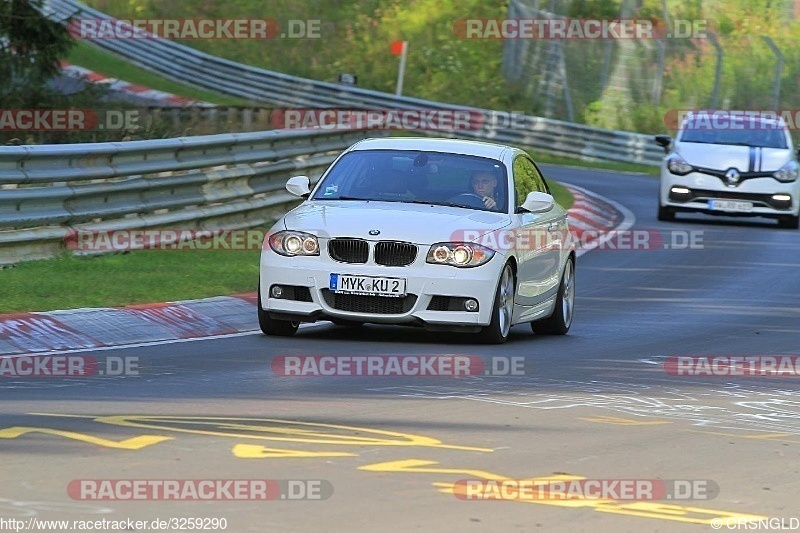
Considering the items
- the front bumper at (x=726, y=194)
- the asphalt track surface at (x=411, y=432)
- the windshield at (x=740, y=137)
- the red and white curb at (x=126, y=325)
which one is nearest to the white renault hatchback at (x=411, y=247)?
the asphalt track surface at (x=411, y=432)

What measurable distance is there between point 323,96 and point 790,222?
60.1ft

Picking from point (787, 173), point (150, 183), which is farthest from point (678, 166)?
point (150, 183)

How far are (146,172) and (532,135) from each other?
24.5 m

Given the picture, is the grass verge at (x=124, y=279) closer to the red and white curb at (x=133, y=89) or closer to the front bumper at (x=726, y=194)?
the front bumper at (x=726, y=194)

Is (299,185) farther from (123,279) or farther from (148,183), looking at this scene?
(148,183)

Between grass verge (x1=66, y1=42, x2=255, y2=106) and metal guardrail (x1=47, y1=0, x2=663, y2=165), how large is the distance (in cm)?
37

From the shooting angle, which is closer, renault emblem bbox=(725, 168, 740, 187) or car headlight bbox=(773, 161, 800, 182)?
renault emblem bbox=(725, 168, 740, 187)

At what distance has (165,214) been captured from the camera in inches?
669

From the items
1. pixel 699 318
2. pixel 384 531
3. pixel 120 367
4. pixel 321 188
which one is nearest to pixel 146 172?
pixel 321 188

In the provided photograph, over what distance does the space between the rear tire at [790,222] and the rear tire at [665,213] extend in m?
1.68

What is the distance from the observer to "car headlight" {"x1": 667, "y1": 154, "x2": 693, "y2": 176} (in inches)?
987

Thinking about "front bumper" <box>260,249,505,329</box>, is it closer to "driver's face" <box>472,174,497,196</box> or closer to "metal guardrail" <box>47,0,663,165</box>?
"driver's face" <box>472,174,497,196</box>

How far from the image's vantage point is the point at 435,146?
13250 mm

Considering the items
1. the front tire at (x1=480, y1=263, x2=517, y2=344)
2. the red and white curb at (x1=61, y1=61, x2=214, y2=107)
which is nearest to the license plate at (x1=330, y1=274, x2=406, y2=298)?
the front tire at (x1=480, y1=263, x2=517, y2=344)
